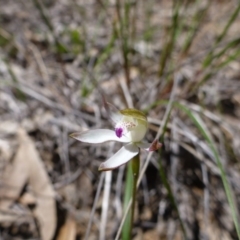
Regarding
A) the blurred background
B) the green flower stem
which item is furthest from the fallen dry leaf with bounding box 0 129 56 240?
the green flower stem

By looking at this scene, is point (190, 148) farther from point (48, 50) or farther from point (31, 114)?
point (48, 50)

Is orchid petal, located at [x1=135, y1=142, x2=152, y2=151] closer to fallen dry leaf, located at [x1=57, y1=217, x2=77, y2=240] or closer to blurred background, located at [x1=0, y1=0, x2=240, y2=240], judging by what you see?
blurred background, located at [x1=0, y1=0, x2=240, y2=240]

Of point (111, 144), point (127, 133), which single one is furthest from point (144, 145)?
point (111, 144)

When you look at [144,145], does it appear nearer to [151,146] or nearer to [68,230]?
[151,146]

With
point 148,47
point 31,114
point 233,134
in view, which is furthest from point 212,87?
point 31,114

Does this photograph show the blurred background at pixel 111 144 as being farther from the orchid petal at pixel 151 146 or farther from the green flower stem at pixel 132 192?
the orchid petal at pixel 151 146

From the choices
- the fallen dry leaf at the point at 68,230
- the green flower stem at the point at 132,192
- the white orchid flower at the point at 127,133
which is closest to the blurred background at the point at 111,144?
the fallen dry leaf at the point at 68,230
